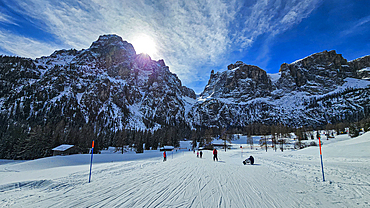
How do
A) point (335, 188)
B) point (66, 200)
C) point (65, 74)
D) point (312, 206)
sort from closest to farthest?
point (312, 206) < point (66, 200) < point (335, 188) < point (65, 74)

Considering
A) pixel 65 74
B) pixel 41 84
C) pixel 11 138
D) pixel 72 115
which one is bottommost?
pixel 11 138

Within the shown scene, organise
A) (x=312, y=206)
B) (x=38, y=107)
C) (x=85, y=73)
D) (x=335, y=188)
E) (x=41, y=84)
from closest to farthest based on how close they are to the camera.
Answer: (x=312, y=206) → (x=335, y=188) → (x=38, y=107) → (x=41, y=84) → (x=85, y=73)

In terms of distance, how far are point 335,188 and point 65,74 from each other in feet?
693

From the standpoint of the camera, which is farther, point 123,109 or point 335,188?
point 123,109

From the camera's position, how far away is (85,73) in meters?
181

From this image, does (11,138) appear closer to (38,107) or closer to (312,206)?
(312,206)

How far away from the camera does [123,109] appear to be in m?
173

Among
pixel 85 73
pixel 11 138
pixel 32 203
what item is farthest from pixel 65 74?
pixel 32 203

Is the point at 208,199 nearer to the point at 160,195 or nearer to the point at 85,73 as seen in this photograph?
the point at 160,195

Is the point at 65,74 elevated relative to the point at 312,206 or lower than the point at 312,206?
elevated

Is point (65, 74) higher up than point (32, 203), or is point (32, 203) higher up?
point (65, 74)

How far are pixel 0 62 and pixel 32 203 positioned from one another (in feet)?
756

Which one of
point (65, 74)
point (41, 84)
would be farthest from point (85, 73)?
point (41, 84)

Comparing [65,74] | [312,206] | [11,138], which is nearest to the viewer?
[312,206]
